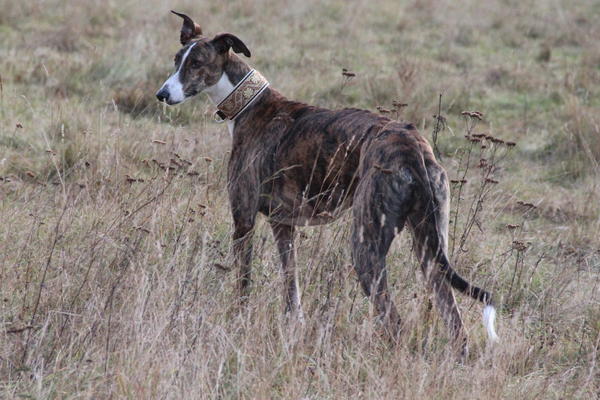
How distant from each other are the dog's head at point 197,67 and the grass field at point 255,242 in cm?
41

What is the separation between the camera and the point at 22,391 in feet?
12.6

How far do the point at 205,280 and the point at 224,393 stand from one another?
1.00 meters

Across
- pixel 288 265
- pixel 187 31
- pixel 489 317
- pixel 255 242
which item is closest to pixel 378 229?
pixel 489 317

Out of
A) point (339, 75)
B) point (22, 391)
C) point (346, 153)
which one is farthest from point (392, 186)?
point (339, 75)

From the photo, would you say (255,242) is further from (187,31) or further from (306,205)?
(187,31)

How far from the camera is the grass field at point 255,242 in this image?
4.05 metres

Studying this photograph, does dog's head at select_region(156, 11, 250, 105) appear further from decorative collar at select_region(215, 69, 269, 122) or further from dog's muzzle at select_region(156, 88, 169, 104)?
decorative collar at select_region(215, 69, 269, 122)

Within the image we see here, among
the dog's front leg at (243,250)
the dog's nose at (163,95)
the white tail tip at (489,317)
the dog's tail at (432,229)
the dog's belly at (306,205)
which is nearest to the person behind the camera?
the white tail tip at (489,317)

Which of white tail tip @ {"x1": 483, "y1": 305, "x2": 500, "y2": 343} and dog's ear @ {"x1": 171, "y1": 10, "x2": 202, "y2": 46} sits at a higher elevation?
dog's ear @ {"x1": 171, "y1": 10, "x2": 202, "y2": 46}

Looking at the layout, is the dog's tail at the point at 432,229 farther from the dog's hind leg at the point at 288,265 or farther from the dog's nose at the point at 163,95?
the dog's nose at the point at 163,95

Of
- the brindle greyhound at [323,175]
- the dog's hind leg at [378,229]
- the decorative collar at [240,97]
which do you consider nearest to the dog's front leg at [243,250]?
the brindle greyhound at [323,175]

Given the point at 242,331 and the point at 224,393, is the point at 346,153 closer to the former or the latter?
the point at 242,331

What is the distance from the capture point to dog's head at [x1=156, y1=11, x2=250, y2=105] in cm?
556

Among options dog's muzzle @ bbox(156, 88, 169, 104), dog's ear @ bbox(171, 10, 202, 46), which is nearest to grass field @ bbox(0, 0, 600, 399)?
dog's muzzle @ bbox(156, 88, 169, 104)
